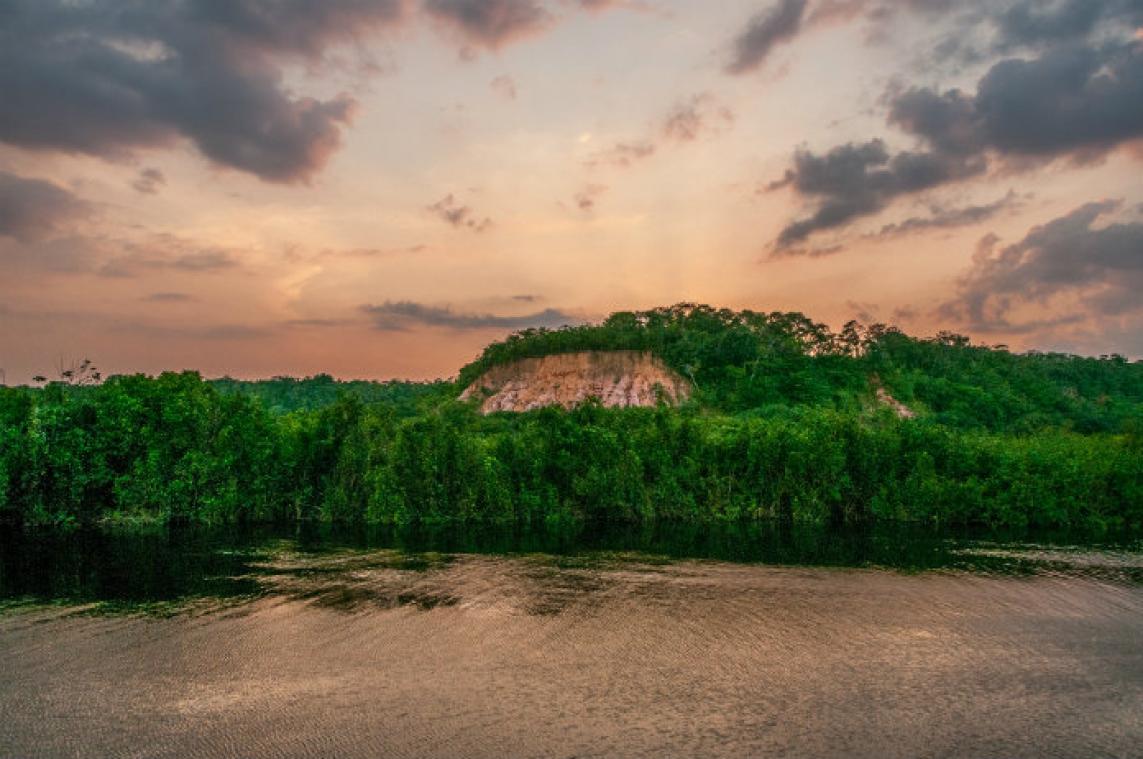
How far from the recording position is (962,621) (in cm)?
2138

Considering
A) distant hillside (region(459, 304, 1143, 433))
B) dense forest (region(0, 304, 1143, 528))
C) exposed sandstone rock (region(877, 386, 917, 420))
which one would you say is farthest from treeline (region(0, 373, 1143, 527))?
exposed sandstone rock (region(877, 386, 917, 420))

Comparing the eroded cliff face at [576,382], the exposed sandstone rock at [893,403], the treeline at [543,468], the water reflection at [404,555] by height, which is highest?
the eroded cliff face at [576,382]

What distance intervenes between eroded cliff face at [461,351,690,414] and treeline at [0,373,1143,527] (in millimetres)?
52584

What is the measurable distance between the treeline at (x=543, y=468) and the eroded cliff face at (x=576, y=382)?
52584 mm

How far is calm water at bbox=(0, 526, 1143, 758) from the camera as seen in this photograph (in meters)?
13.3

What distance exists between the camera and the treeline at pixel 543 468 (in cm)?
4259

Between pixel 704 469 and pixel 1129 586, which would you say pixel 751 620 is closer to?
pixel 1129 586

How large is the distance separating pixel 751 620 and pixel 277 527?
96.3 ft

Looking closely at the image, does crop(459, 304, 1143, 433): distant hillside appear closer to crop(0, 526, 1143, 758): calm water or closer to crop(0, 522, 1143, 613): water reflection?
crop(0, 522, 1143, 613): water reflection

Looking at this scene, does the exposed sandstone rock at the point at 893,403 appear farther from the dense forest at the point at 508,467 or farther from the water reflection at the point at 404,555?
the water reflection at the point at 404,555

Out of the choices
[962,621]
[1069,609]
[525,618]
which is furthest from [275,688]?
[1069,609]

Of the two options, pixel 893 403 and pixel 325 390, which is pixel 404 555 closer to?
pixel 893 403

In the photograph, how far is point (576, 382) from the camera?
353ft

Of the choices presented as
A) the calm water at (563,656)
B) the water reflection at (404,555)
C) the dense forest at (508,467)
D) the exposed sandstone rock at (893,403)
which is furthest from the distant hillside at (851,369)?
the calm water at (563,656)
